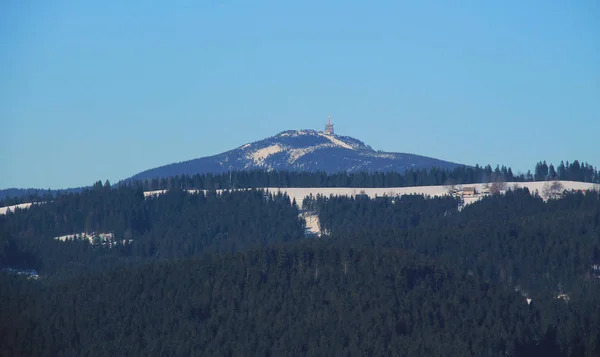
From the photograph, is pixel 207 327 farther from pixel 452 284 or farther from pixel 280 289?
pixel 452 284

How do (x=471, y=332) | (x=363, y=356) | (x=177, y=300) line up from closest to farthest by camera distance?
(x=363, y=356)
(x=471, y=332)
(x=177, y=300)

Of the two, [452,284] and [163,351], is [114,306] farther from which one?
[452,284]

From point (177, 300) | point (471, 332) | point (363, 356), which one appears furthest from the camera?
point (177, 300)

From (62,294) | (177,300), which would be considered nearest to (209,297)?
(177,300)

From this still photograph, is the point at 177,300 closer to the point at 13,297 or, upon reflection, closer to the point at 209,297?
the point at 209,297

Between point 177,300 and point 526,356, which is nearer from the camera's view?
point 526,356

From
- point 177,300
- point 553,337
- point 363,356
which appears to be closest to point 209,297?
point 177,300

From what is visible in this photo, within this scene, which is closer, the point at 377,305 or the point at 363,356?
the point at 363,356

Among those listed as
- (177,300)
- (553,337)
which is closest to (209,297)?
(177,300)
